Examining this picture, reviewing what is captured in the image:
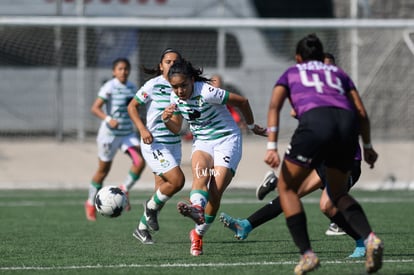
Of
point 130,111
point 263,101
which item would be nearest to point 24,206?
point 130,111

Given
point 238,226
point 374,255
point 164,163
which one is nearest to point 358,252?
point 238,226

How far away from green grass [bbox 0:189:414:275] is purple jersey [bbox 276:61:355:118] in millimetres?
1328

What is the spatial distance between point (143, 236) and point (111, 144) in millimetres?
4145

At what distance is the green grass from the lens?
7.73 meters

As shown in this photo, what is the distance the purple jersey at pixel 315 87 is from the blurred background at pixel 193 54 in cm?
972

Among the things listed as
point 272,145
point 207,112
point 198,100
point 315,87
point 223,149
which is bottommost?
point 223,149

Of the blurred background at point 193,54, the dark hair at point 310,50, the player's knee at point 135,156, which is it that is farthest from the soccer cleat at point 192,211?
the blurred background at point 193,54

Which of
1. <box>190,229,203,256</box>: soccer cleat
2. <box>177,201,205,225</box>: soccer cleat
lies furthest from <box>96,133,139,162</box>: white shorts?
<box>177,201,205,225</box>: soccer cleat

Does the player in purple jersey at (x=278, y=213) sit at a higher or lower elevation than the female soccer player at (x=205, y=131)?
lower

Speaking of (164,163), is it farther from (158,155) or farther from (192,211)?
(192,211)

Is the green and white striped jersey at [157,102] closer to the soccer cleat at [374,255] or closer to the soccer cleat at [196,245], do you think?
the soccer cleat at [196,245]

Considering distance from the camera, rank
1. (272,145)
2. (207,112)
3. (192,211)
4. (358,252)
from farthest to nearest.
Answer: (207,112) → (358,252) → (192,211) → (272,145)

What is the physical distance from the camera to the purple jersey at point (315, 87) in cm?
708

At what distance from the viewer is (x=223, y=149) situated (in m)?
9.07
